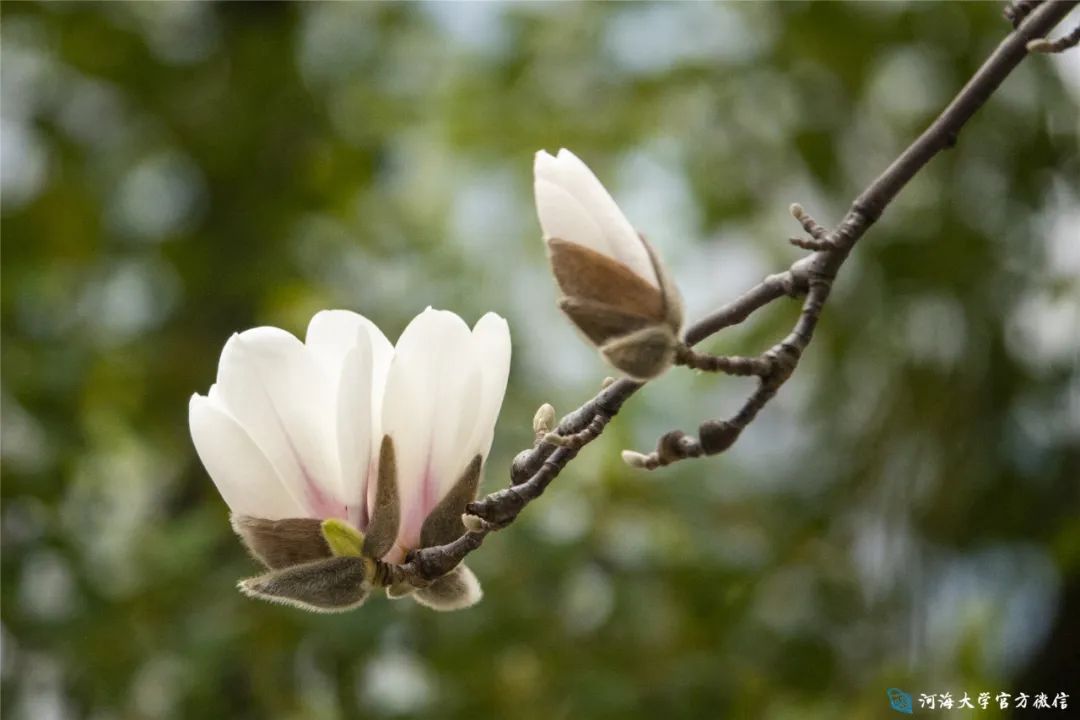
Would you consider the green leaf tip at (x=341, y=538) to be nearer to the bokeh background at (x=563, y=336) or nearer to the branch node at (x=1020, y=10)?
the branch node at (x=1020, y=10)

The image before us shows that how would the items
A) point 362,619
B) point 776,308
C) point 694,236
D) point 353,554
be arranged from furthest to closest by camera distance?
point 694,236 → point 776,308 → point 362,619 → point 353,554

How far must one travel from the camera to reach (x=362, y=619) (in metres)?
0.75

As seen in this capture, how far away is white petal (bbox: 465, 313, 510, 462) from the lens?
12.8 inches

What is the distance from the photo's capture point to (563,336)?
3.86ft

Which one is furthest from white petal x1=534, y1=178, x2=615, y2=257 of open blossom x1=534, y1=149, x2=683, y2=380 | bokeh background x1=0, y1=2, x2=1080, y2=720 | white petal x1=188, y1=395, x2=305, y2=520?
bokeh background x1=0, y1=2, x2=1080, y2=720

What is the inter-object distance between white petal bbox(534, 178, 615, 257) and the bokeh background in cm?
51

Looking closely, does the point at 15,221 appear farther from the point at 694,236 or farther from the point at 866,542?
the point at 866,542

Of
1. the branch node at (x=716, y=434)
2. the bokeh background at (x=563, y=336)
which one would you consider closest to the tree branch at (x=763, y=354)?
the branch node at (x=716, y=434)

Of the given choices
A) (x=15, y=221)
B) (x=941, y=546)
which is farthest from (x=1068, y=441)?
(x=15, y=221)

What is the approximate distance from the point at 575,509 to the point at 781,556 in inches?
6.7

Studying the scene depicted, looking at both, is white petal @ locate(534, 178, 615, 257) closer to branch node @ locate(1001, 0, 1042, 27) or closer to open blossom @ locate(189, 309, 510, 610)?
open blossom @ locate(189, 309, 510, 610)

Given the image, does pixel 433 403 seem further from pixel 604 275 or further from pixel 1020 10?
pixel 1020 10

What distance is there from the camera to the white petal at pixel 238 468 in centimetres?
32

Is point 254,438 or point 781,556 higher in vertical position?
point 254,438
